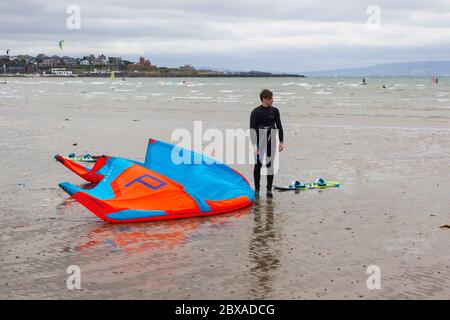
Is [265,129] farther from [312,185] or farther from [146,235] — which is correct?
[146,235]

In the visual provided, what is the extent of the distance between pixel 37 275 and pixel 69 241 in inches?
54.0

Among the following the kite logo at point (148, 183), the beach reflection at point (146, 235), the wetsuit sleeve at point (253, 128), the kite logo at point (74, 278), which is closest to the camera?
the kite logo at point (74, 278)

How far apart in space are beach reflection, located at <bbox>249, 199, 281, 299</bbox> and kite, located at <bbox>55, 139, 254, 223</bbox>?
61cm

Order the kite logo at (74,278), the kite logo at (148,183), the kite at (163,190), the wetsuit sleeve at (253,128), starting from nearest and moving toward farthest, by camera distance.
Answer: the kite logo at (74,278) → the kite at (163,190) → the kite logo at (148,183) → the wetsuit sleeve at (253,128)

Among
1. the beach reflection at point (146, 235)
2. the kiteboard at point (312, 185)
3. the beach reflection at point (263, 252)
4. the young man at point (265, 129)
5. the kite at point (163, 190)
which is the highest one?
the young man at point (265, 129)

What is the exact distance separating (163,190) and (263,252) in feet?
7.58

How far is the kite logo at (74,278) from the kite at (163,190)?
204 cm

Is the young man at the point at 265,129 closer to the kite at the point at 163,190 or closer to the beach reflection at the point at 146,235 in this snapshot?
the kite at the point at 163,190

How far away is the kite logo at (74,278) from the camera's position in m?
6.33

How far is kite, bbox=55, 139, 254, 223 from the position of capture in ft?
29.3

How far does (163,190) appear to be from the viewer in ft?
30.5

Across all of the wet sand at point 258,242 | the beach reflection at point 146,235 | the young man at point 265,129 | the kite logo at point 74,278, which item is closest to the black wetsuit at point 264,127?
the young man at point 265,129

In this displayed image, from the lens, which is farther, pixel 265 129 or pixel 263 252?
pixel 265 129

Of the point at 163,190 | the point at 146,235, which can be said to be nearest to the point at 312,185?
the point at 163,190
